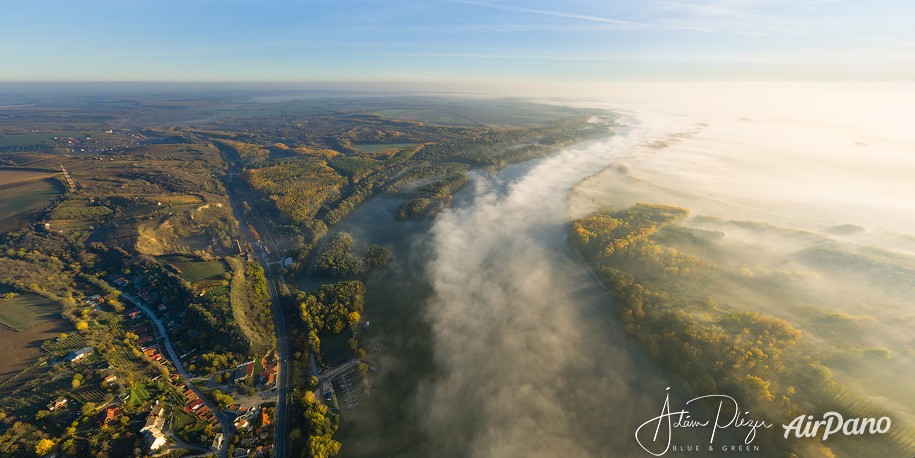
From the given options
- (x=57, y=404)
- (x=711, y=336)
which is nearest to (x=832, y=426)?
(x=711, y=336)

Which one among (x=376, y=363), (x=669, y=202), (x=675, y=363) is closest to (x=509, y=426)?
(x=376, y=363)

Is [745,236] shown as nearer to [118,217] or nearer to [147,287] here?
[147,287]

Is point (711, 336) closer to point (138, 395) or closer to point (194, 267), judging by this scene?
point (138, 395)

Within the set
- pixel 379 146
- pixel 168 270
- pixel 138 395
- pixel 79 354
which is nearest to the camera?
pixel 138 395

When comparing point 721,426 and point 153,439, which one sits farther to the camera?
point 721,426

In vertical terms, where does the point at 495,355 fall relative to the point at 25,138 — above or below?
below

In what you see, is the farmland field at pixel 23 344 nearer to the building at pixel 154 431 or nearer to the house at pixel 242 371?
the building at pixel 154 431
